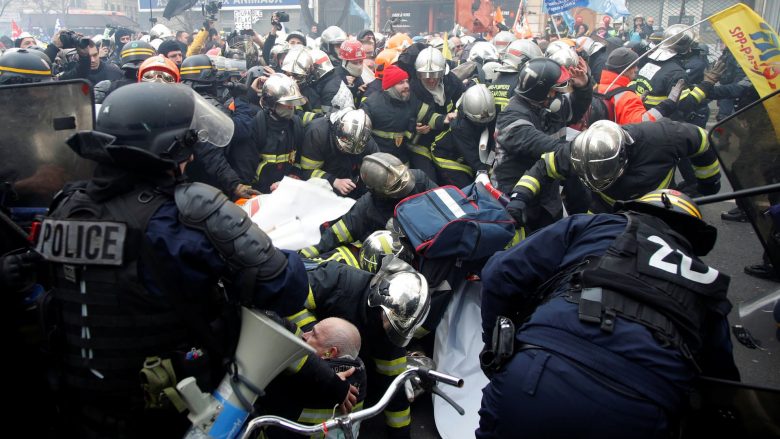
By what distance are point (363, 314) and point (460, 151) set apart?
3159mm

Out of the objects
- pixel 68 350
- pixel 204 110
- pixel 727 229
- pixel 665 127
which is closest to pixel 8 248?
pixel 68 350

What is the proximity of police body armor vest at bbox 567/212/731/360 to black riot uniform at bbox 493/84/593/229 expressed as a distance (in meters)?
2.79

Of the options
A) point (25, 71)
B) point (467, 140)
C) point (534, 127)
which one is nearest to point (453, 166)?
point (467, 140)

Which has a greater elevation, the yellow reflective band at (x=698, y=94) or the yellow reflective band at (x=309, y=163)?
the yellow reflective band at (x=698, y=94)

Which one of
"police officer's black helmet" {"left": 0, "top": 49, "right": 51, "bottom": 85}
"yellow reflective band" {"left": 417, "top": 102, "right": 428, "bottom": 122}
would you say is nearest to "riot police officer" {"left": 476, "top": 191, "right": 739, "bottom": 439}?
"yellow reflective band" {"left": 417, "top": 102, "right": 428, "bottom": 122}

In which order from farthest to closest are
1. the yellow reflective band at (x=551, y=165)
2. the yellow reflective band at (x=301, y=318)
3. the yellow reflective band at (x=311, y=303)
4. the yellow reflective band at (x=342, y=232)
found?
the yellow reflective band at (x=551, y=165), the yellow reflective band at (x=342, y=232), the yellow reflective band at (x=311, y=303), the yellow reflective band at (x=301, y=318)

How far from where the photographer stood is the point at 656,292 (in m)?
2.16

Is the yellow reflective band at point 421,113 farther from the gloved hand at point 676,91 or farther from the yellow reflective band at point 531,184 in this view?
the gloved hand at point 676,91

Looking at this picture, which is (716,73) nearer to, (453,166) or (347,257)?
(453,166)

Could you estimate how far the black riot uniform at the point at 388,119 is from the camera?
6.30 m

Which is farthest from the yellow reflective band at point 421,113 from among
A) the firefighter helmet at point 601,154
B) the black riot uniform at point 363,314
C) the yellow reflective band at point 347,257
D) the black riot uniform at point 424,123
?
the black riot uniform at point 363,314

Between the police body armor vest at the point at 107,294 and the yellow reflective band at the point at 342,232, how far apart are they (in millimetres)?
2348

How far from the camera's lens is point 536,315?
2.39 meters

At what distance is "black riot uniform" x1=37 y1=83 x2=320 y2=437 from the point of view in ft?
6.52
